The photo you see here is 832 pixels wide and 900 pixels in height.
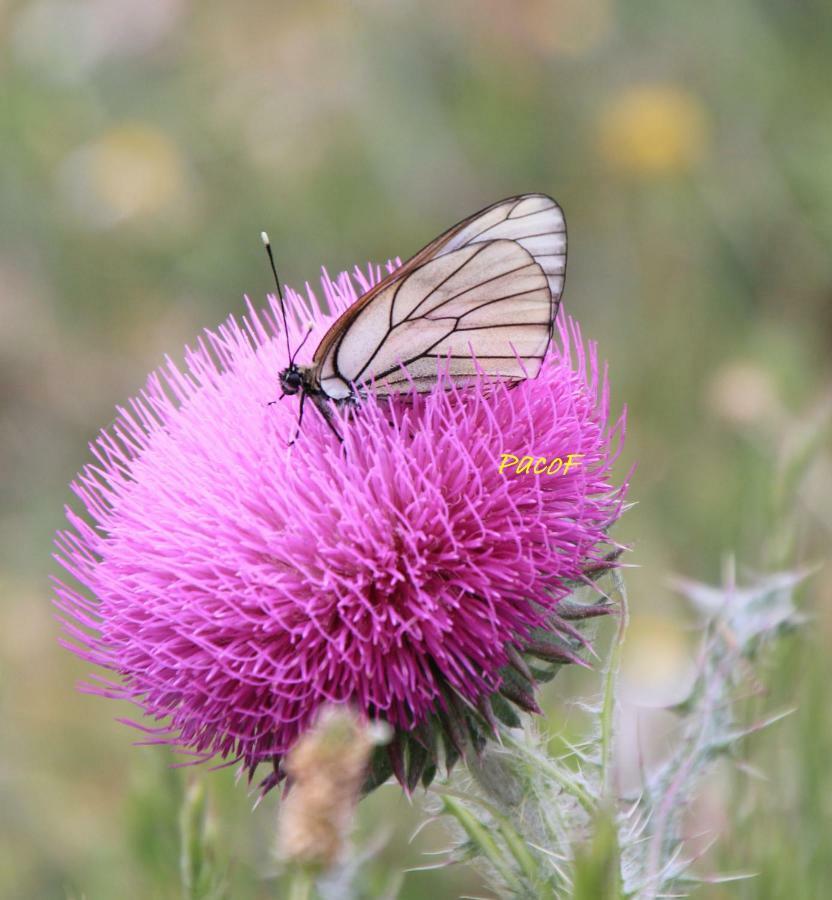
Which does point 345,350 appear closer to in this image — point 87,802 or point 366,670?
point 366,670

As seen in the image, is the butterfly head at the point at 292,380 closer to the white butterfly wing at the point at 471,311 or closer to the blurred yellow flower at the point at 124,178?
the white butterfly wing at the point at 471,311

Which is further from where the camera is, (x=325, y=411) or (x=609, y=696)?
(x=325, y=411)

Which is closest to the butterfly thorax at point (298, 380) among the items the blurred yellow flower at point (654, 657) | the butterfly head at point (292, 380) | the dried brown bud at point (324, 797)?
the butterfly head at point (292, 380)

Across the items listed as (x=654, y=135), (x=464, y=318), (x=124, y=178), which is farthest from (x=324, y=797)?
(x=124, y=178)

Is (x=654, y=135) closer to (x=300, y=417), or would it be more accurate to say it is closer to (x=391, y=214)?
(x=391, y=214)

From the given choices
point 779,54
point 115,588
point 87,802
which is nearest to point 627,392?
point 779,54

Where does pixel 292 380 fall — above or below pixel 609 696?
above
